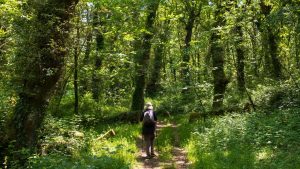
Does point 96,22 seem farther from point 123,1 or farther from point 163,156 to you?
point 163,156

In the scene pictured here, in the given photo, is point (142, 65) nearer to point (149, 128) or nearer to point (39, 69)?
point (149, 128)

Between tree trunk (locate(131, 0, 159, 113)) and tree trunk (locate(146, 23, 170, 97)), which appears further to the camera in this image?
tree trunk (locate(146, 23, 170, 97))

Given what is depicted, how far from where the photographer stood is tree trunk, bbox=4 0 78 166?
10.6 metres

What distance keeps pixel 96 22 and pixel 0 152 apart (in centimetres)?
655

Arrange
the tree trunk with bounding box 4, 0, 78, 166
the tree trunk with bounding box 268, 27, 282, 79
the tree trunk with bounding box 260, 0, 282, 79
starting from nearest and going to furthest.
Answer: the tree trunk with bounding box 4, 0, 78, 166 < the tree trunk with bounding box 260, 0, 282, 79 < the tree trunk with bounding box 268, 27, 282, 79

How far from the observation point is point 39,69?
35.9 feet

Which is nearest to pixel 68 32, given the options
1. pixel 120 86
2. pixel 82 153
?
pixel 82 153

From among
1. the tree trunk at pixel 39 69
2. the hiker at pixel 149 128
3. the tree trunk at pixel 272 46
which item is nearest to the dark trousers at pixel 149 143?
the hiker at pixel 149 128

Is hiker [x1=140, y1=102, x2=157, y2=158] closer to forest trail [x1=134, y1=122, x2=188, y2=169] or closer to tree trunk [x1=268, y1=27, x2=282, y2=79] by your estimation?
forest trail [x1=134, y1=122, x2=188, y2=169]

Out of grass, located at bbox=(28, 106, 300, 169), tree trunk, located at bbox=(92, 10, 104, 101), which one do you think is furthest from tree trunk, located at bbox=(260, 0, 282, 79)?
tree trunk, located at bbox=(92, 10, 104, 101)

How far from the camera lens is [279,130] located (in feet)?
38.3

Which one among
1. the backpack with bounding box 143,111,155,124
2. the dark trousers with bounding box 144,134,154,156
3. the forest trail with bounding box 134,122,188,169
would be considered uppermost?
the backpack with bounding box 143,111,155,124

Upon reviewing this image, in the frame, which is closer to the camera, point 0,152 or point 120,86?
point 0,152

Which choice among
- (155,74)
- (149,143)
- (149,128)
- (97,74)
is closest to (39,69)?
(149,128)
